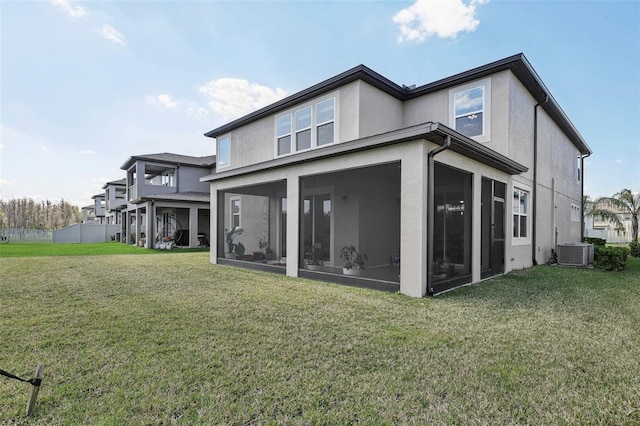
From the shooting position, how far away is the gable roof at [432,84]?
332 inches

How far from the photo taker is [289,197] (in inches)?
345

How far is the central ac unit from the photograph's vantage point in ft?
34.9

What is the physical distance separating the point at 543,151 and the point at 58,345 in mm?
13335

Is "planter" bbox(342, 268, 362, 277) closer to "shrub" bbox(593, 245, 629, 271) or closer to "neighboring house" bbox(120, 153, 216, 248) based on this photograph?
"shrub" bbox(593, 245, 629, 271)

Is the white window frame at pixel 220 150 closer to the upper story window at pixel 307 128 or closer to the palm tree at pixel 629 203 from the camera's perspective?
the upper story window at pixel 307 128

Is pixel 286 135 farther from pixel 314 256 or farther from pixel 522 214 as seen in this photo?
pixel 522 214

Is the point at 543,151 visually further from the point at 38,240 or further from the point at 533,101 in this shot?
the point at 38,240

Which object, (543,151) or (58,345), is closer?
(58,345)

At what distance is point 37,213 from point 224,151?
4358cm

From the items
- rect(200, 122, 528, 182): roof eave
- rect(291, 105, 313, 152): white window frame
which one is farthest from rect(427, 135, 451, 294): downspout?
rect(291, 105, 313, 152): white window frame

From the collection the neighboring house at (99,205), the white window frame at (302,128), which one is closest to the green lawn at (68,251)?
the white window frame at (302,128)

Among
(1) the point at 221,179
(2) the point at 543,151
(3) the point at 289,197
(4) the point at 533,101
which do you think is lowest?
(3) the point at 289,197

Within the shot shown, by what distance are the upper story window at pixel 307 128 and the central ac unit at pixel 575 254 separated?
27.7 feet

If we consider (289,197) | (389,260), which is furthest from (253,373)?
(389,260)
